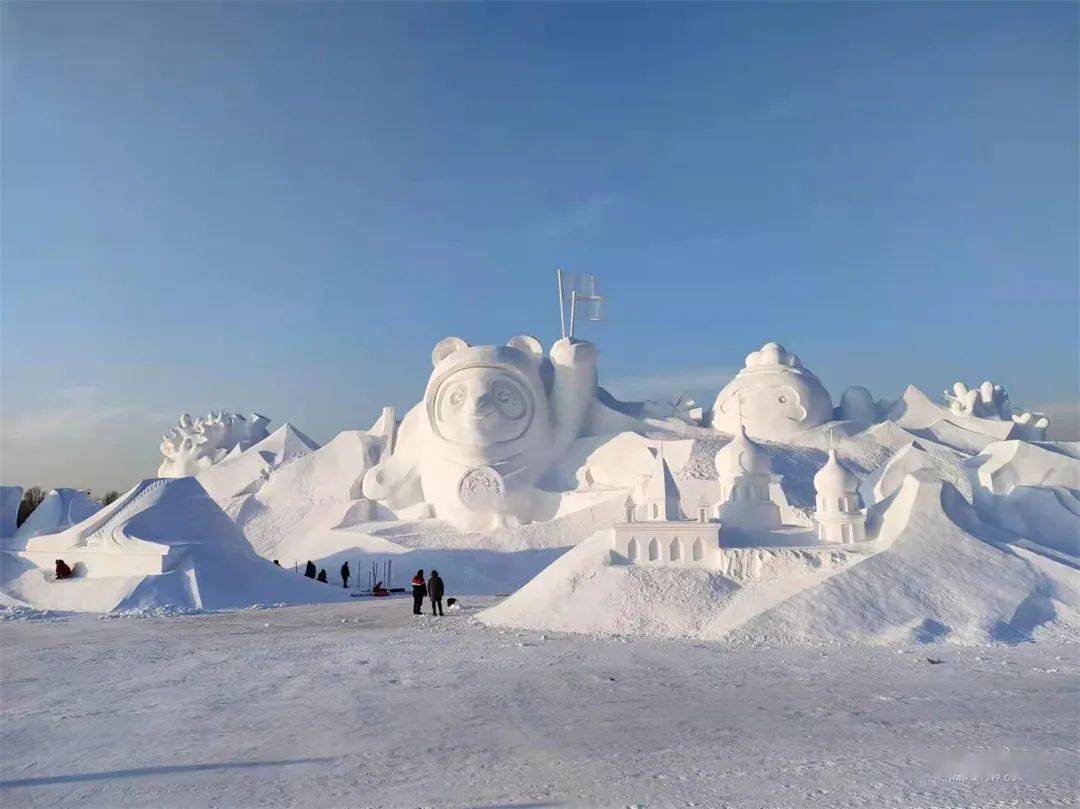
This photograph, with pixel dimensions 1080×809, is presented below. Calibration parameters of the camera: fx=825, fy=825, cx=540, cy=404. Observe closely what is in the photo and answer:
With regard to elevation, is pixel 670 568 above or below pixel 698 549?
below

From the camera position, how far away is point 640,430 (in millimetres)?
27234

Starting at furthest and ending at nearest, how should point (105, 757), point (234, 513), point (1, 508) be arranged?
point (234, 513), point (1, 508), point (105, 757)

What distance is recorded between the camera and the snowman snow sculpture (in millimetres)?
24703

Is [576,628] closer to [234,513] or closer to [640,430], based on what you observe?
[640,430]

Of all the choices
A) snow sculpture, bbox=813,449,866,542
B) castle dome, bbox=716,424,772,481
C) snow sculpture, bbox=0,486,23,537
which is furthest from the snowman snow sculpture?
snow sculpture, bbox=813,449,866,542

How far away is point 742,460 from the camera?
1670 cm

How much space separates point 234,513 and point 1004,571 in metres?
24.5

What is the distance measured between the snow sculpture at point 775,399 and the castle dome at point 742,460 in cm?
977

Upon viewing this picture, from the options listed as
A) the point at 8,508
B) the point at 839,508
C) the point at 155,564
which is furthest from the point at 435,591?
the point at 8,508

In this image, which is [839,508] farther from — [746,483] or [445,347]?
[445,347]

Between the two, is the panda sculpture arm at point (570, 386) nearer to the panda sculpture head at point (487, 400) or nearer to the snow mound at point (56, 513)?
the panda sculpture head at point (487, 400)

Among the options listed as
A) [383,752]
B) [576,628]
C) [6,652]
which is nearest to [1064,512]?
[576,628]

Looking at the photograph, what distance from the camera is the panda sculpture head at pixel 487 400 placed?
25.2m

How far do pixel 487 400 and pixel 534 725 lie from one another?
18.3 meters
